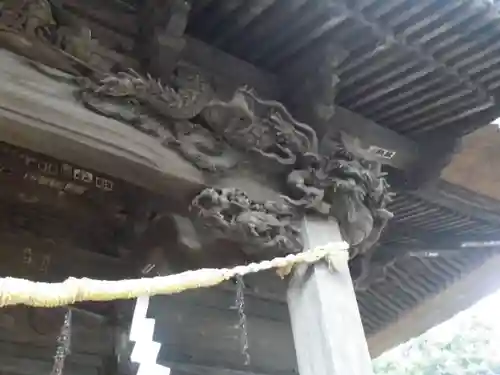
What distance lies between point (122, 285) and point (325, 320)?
70 cm

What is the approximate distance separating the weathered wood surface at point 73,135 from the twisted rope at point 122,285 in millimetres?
341

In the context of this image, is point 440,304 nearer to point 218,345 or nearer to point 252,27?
point 218,345

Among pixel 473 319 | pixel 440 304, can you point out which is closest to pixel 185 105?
pixel 440 304

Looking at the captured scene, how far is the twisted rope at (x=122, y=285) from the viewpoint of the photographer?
1449 mm

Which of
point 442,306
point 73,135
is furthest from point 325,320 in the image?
point 442,306

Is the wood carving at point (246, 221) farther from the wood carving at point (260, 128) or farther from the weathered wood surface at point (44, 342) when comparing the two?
the weathered wood surface at point (44, 342)

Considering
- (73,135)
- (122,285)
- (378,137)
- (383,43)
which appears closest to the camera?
(122,285)

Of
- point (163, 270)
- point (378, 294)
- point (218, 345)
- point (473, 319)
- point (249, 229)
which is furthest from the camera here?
point (473, 319)

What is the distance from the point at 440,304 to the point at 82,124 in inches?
130

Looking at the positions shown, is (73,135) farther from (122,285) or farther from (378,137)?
(378,137)

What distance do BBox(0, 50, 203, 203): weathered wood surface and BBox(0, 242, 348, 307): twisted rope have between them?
1.12ft

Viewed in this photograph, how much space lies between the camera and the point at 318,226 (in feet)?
7.42

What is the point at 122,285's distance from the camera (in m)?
1.65

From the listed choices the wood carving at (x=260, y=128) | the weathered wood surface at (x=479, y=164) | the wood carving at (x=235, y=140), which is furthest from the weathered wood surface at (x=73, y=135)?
the weathered wood surface at (x=479, y=164)
